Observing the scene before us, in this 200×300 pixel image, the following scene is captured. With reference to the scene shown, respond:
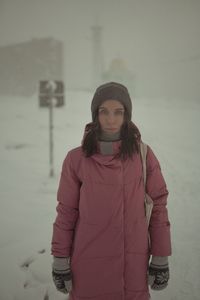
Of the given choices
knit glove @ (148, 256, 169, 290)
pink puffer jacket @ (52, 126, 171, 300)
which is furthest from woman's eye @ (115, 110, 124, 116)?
knit glove @ (148, 256, 169, 290)

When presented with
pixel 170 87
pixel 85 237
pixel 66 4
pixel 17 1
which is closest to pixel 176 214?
pixel 170 87

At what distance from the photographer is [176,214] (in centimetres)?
252

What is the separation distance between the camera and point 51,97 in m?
2.93

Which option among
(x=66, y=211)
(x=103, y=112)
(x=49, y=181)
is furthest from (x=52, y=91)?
(x=66, y=211)

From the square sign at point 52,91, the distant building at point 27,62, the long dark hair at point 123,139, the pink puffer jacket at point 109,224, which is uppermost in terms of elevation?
the distant building at point 27,62

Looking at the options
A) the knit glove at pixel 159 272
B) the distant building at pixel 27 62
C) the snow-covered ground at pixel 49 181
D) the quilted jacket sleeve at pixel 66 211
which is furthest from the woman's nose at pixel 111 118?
the distant building at pixel 27 62

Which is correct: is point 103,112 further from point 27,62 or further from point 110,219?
point 27,62

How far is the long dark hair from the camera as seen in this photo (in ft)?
4.43

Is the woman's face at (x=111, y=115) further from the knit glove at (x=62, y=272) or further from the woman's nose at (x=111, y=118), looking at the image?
the knit glove at (x=62, y=272)

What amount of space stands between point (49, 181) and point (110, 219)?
66.7 inches

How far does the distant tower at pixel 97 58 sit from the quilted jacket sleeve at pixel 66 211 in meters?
1.37

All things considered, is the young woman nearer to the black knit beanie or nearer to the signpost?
the black knit beanie

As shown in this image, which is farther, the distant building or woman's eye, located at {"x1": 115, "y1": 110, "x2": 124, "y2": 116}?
the distant building

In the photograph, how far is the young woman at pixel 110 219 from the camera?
4.36 feet
